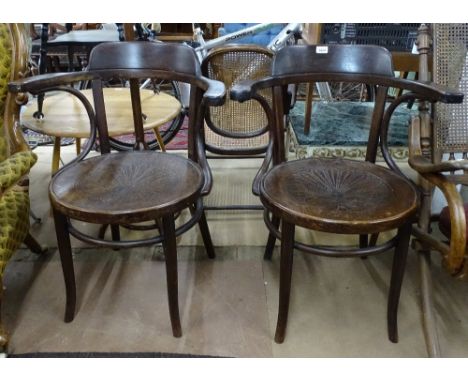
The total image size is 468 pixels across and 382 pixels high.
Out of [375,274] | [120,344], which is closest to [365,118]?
[375,274]

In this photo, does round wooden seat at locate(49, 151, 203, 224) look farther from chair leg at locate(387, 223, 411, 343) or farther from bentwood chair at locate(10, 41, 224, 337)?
chair leg at locate(387, 223, 411, 343)

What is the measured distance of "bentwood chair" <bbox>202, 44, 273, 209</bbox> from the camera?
1873 millimetres

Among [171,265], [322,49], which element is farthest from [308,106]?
[171,265]

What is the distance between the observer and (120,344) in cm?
131

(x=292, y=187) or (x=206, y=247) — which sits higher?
(x=292, y=187)

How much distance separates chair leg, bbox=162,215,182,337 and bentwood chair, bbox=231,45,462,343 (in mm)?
312

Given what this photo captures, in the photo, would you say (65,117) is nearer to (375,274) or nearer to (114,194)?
(114,194)

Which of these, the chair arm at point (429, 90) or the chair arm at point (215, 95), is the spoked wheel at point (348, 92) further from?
the chair arm at point (215, 95)

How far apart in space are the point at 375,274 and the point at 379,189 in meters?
0.63

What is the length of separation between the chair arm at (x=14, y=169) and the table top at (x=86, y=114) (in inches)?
20.7

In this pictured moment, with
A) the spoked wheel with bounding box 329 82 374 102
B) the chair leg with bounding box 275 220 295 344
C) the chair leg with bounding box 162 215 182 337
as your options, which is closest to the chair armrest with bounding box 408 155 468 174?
the chair leg with bounding box 275 220 295 344

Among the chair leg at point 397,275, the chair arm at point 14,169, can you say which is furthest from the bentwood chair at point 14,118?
the chair leg at point 397,275
